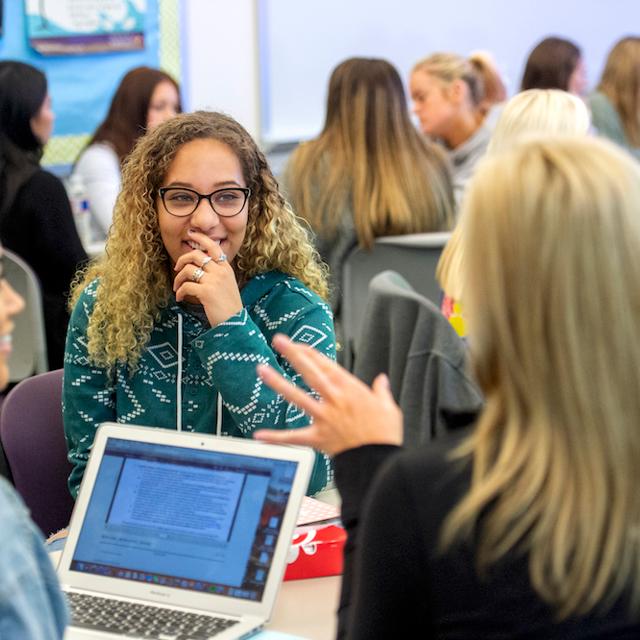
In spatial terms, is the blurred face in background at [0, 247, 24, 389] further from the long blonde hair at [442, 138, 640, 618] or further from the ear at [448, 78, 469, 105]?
the ear at [448, 78, 469, 105]

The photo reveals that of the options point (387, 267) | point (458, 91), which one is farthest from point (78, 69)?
point (387, 267)

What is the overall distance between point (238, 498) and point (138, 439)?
0.53ft

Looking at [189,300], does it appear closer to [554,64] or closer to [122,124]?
[122,124]

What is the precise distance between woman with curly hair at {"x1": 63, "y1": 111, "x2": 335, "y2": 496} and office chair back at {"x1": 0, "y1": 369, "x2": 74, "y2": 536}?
8 cm

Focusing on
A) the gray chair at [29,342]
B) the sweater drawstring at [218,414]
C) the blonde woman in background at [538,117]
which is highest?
the blonde woman in background at [538,117]

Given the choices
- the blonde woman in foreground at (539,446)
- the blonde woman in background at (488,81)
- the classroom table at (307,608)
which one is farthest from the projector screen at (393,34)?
the blonde woman in foreground at (539,446)

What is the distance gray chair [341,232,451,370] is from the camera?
3.52 metres

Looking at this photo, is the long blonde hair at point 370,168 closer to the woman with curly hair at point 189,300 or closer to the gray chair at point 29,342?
the gray chair at point 29,342

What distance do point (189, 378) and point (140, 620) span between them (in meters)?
0.62

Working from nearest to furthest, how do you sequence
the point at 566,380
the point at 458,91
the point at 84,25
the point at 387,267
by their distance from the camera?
the point at 566,380
the point at 387,267
the point at 458,91
the point at 84,25

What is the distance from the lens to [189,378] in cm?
190

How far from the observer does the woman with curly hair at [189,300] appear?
184 centimetres

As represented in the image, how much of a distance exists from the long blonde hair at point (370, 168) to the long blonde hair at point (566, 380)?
2.66 meters

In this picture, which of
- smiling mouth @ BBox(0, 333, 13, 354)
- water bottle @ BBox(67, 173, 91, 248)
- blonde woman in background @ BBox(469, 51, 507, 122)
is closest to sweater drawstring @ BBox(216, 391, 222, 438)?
smiling mouth @ BBox(0, 333, 13, 354)
